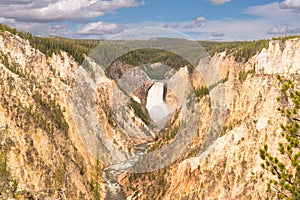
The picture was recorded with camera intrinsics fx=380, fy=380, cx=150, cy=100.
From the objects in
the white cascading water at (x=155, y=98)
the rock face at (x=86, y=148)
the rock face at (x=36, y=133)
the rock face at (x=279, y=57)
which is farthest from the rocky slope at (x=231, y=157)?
the white cascading water at (x=155, y=98)

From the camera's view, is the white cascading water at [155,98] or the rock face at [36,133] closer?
the rock face at [36,133]

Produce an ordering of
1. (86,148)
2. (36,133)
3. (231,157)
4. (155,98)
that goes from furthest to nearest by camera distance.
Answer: (155,98) < (86,148) < (36,133) < (231,157)

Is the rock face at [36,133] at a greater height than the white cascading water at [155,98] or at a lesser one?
greater

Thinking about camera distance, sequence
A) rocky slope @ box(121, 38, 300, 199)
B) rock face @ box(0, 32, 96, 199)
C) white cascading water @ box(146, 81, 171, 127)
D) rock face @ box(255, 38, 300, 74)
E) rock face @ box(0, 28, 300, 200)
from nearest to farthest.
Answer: rocky slope @ box(121, 38, 300, 199) < rock face @ box(0, 28, 300, 200) < rock face @ box(0, 32, 96, 199) < rock face @ box(255, 38, 300, 74) < white cascading water @ box(146, 81, 171, 127)

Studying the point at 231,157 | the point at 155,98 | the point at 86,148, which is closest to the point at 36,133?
the point at 86,148

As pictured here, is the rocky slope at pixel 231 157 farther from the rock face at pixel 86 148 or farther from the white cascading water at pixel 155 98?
the white cascading water at pixel 155 98

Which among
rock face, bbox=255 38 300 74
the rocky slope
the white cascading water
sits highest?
rock face, bbox=255 38 300 74

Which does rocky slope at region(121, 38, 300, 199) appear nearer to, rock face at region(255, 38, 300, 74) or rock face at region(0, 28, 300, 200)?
rock face at region(0, 28, 300, 200)

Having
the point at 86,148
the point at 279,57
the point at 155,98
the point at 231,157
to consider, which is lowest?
the point at 86,148

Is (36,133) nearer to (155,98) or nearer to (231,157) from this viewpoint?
(231,157)

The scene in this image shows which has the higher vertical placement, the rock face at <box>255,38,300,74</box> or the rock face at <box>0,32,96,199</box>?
the rock face at <box>255,38,300,74</box>

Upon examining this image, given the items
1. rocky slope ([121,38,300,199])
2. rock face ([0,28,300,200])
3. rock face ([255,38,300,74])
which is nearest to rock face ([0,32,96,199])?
rock face ([0,28,300,200])
